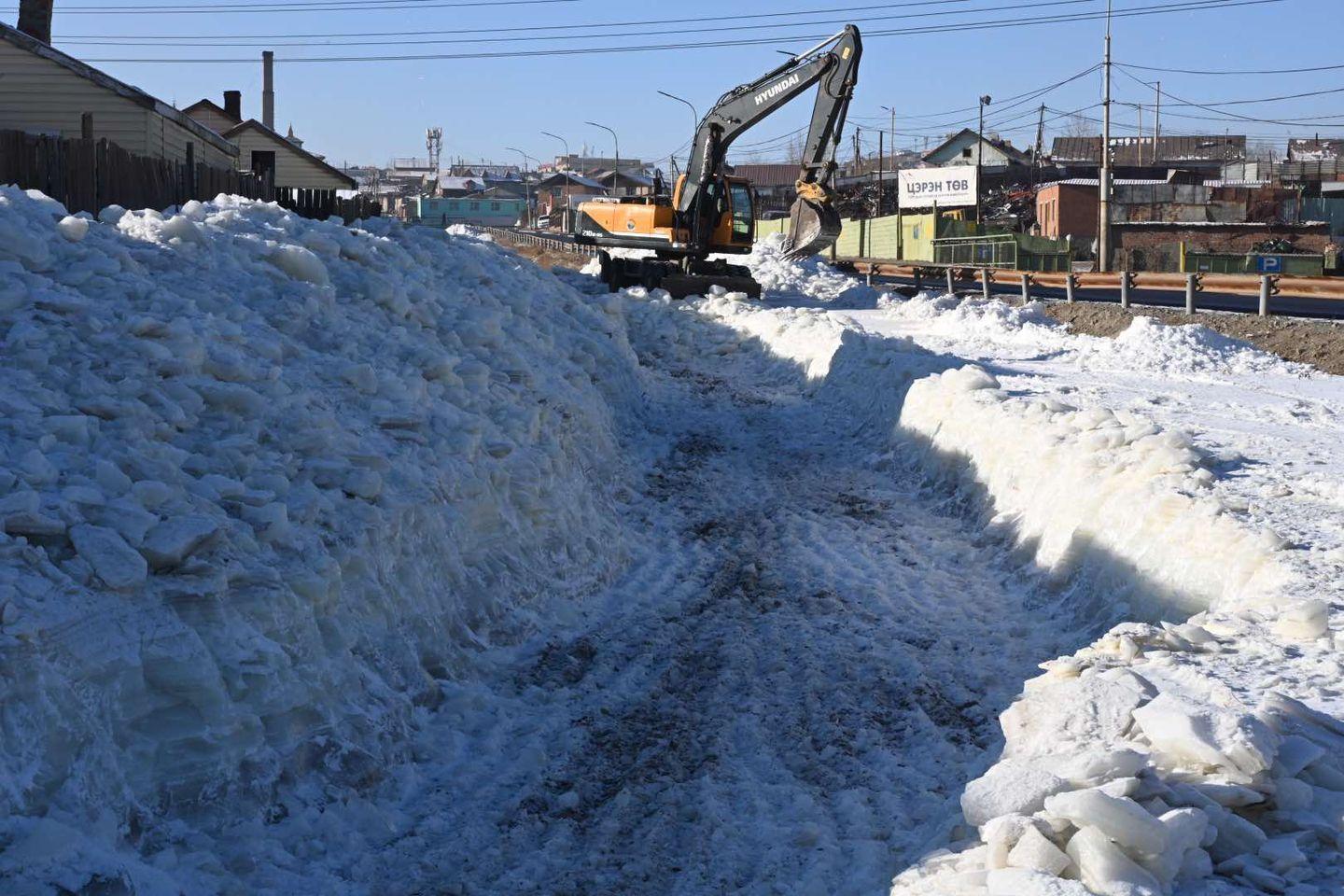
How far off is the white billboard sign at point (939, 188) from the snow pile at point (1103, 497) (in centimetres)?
4527

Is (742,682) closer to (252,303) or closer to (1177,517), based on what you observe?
(1177,517)

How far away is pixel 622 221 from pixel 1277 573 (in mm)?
22311

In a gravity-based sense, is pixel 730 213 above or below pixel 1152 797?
above

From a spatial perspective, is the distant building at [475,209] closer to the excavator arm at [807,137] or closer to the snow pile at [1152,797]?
the excavator arm at [807,137]

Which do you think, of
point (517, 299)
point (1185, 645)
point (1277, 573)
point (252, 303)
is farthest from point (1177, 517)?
point (517, 299)

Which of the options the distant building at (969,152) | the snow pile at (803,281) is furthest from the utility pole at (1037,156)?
the snow pile at (803,281)

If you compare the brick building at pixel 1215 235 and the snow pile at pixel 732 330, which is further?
the brick building at pixel 1215 235

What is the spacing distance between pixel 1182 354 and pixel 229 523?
586 inches

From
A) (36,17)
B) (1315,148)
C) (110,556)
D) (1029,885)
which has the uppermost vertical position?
(1315,148)

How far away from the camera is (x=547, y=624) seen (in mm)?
8664

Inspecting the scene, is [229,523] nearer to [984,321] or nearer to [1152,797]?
[1152,797]

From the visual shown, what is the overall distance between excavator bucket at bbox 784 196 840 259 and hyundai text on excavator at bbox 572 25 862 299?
0.03 meters

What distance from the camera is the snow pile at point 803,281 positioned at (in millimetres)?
31656

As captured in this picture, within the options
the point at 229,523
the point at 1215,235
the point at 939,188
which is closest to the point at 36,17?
the point at 229,523
